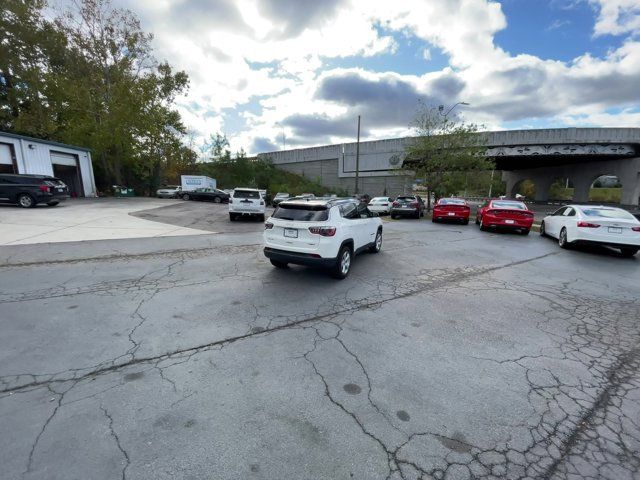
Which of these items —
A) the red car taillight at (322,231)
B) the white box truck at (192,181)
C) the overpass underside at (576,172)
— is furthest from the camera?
the white box truck at (192,181)

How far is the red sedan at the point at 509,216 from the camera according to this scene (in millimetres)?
12328

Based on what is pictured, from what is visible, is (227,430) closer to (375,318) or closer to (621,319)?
(375,318)

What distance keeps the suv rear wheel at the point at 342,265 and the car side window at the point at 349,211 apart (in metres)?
0.73

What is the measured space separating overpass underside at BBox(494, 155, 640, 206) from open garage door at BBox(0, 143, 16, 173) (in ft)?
137

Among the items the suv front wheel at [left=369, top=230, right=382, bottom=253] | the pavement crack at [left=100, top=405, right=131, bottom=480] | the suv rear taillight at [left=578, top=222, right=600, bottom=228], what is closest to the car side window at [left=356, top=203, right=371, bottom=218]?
the suv front wheel at [left=369, top=230, right=382, bottom=253]

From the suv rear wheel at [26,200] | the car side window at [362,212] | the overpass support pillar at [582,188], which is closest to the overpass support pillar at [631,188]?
the overpass support pillar at [582,188]

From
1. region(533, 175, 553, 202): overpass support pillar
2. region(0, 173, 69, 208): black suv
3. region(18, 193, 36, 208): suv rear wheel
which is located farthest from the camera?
region(533, 175, 553, 202): overpass support pillar

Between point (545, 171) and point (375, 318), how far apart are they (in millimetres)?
52120

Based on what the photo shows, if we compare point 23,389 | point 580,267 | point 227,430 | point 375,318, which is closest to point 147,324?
point 23,389

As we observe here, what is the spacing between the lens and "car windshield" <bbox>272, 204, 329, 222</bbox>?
578 cm

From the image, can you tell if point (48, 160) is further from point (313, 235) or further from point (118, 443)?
point (118, 443)

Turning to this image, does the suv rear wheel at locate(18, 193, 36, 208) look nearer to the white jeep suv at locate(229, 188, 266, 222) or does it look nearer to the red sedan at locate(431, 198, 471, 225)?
the white jeep suv at locate(229, 188, 266, 222)

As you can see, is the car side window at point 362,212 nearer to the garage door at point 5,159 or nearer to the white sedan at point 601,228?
the white sedan at point 601,228

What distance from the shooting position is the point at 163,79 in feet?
106
